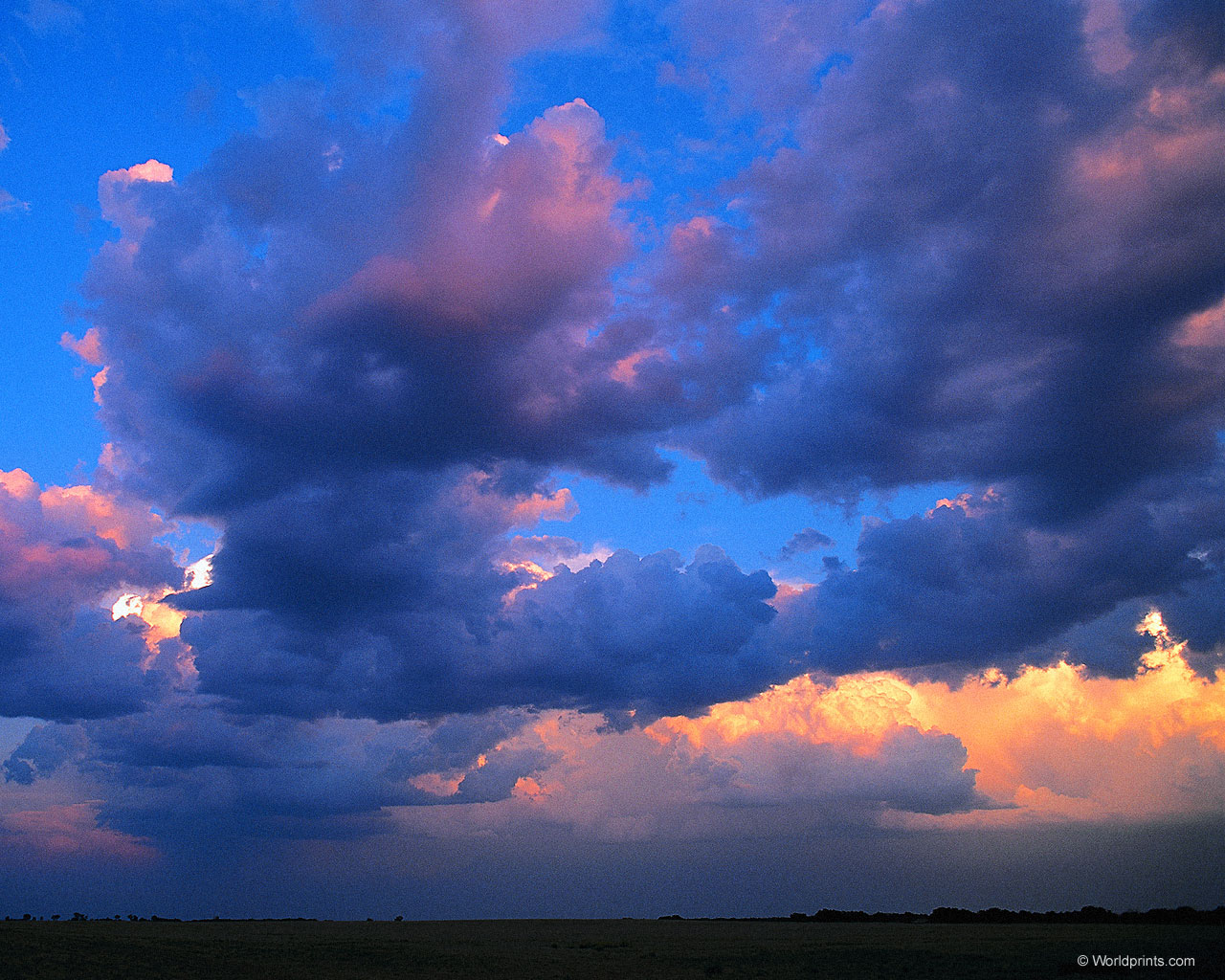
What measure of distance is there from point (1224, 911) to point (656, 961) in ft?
374

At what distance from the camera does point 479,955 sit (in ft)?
283

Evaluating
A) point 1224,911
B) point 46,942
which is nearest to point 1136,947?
point 46,942

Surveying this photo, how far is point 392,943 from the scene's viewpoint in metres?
100

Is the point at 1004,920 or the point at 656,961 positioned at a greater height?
the point at 656,961

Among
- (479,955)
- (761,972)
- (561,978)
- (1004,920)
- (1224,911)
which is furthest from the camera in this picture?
(1004,920)

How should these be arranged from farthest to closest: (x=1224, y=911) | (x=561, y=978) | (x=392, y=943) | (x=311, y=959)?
(x=1224, y=911) < (x=392, y=943) < (x=311, y=959) < (x=561, y=978)

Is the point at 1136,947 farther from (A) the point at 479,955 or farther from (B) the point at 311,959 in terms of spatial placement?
(B) the point at 311,959

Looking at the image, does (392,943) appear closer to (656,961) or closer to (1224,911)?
(656,961)

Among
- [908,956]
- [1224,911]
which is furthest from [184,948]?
[1224,911]

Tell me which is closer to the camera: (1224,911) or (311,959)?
(311,959)

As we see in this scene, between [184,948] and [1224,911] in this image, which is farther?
[1224,911]

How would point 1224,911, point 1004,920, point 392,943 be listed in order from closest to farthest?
→ point 392,943 < point 1224,911 < point 1004,920

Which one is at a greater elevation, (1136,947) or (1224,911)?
(1136,947)

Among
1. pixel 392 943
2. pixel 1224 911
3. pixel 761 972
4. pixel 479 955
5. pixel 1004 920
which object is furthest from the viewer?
pixel 1004 920
